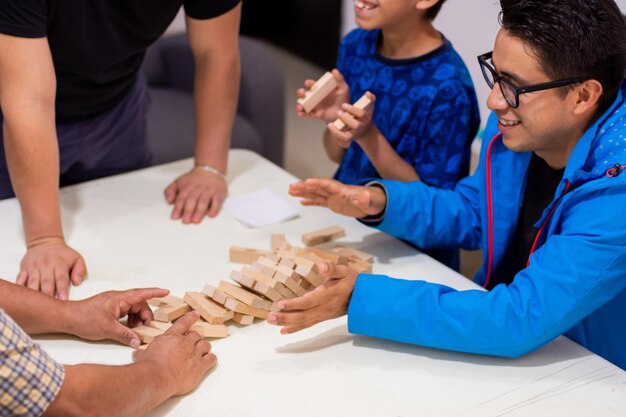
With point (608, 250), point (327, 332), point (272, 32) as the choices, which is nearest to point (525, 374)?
point (608, 250)

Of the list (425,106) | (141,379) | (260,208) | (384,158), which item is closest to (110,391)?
(141,379)

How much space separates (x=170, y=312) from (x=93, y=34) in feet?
2.49

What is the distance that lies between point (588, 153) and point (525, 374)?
0.42 meters

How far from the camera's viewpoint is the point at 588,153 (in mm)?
1391

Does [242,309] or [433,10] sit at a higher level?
[433,10]

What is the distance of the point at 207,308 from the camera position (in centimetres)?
144

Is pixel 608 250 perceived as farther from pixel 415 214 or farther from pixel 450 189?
pixel 450 189

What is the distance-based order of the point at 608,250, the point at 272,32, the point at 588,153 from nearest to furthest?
the point at 608,250 → the point at 588,153 → the point at 272,32

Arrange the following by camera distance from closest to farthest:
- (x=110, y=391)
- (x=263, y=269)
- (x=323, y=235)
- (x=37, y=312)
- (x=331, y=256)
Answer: (x=110, y=391) < (x=37, y=312) < (x=263, y=269) < (x=331, y=256) < (x=323, y=235)

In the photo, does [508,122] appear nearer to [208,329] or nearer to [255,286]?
[255,286]

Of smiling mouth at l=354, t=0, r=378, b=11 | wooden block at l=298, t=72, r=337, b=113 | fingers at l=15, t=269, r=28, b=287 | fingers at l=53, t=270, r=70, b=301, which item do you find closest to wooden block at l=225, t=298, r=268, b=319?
fingers at l=53, t=270, r=70, b=301

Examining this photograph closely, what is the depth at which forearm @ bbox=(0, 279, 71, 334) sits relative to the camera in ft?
4.50

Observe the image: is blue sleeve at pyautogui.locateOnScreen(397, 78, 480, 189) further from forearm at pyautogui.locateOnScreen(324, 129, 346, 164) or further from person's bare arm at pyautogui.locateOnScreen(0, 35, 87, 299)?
person's bare arm at pyautogui.locateOnScreen(0, 35, 87, 299)

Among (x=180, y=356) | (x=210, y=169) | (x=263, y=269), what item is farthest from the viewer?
(x=210, y=169)
